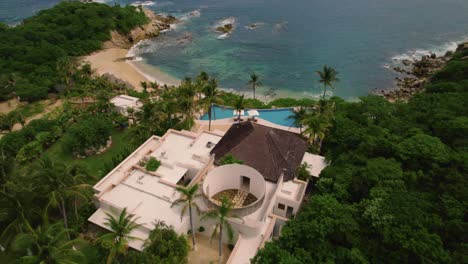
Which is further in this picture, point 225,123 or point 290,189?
point 225,123

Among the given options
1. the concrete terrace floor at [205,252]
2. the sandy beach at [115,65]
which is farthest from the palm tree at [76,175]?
the sandy beach at [115,65]

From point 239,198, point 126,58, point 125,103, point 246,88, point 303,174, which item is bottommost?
point 246,88

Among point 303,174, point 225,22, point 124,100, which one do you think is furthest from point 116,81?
point 225,22

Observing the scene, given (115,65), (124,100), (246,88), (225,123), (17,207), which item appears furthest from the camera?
(115,65)

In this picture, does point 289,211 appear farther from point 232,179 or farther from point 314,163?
point 314,163

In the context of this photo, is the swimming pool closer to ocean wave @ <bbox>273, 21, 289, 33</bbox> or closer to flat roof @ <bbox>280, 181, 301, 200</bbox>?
flat roof @ <bbox>280, 181, 301, 200</bbox>

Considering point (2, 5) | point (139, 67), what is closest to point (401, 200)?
point (139, 67)

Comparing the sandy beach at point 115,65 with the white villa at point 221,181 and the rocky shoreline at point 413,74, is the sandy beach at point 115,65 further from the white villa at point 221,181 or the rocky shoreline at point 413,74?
the rocky shoreline at point 413,74
